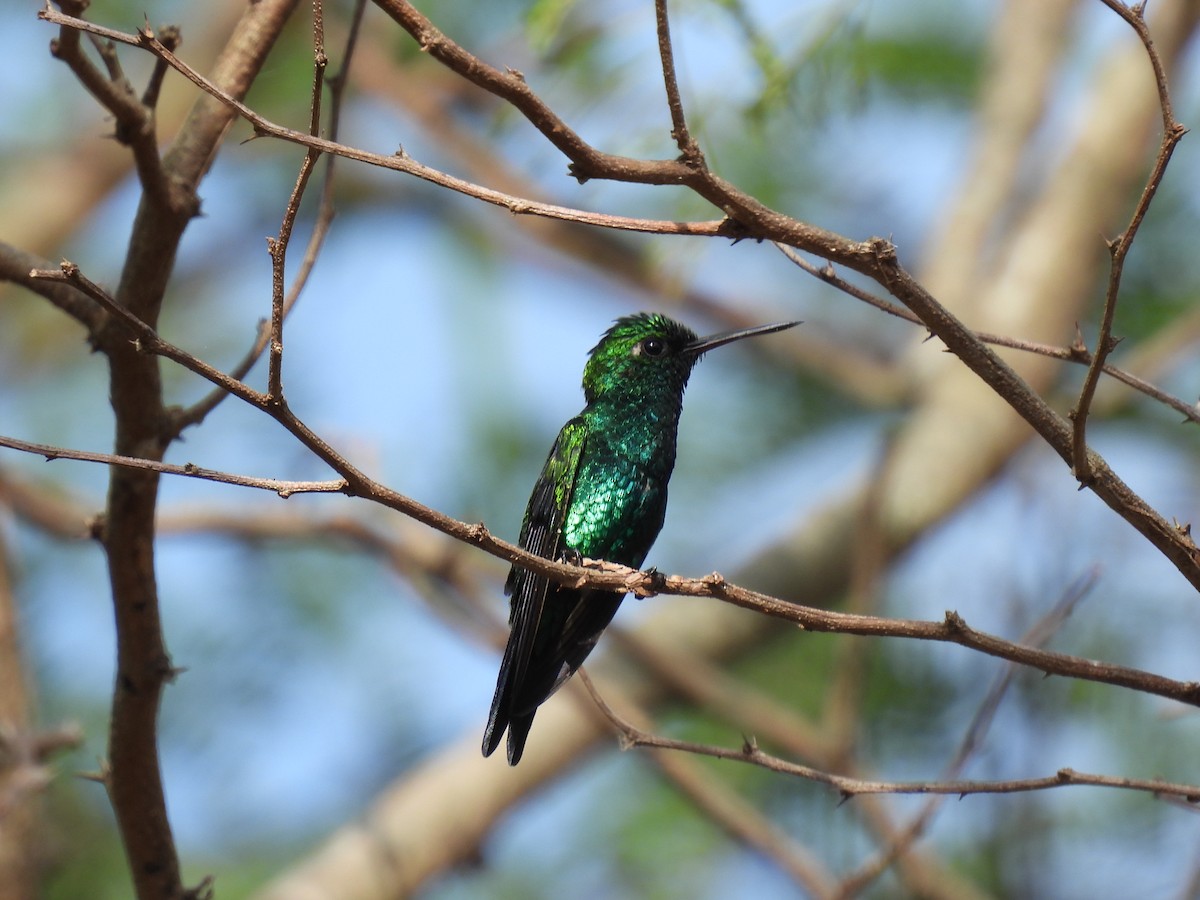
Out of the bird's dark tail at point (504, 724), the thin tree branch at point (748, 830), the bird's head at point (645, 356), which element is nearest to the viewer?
the bird's dark tail at point (504, 724)

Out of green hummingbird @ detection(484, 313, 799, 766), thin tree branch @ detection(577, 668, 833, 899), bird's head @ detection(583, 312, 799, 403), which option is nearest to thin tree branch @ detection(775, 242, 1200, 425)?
green hummingbird @ detection(484, 313, 799, 766)

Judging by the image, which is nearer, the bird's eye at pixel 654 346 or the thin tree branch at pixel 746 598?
the thin tree branch at pixel 746 598

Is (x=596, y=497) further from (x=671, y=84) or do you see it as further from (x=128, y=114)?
(x=671, y=84)

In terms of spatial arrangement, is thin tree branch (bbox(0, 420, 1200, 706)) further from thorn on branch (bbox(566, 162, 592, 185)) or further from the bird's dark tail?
the bird's dark tail

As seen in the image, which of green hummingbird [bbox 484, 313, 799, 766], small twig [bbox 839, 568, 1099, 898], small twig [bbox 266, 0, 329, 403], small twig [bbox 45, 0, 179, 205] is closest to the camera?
small twig [bbox 266, 0, 329, 403]

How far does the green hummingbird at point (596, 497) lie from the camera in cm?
338

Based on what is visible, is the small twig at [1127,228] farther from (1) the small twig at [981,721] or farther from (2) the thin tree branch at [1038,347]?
(1) the small twig at [981,721]

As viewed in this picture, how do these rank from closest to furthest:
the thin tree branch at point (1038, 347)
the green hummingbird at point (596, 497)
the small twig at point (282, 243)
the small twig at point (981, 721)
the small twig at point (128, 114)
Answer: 1. the small twig at point (282, 243)
2. the thin tree branch at point (1038, 347)
3. the small twig at point (128, 114)
4. the small twig at point (981, 721)
5. the green hummingbird at point (596, 497)

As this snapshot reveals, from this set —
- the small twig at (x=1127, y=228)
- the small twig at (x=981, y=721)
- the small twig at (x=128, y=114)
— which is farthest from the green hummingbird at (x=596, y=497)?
the small twig at (x=128, y=114)

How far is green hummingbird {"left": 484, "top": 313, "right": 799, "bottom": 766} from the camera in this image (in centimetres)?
338

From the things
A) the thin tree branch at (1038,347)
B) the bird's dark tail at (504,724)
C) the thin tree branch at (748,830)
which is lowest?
the bird's dark tail at (504,724)

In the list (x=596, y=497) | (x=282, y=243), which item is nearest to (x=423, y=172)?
(x=282, y=243)

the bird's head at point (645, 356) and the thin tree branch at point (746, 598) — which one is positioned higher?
the bird's head at point (645, 356)

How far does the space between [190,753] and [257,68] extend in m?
4.63
